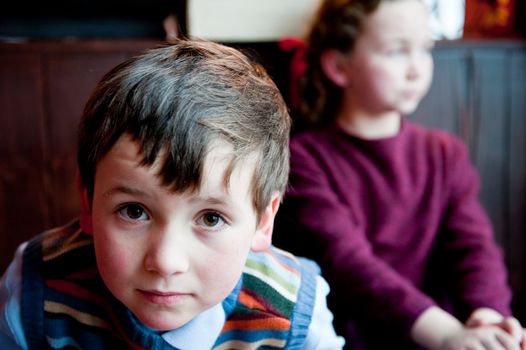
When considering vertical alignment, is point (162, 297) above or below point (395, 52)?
below

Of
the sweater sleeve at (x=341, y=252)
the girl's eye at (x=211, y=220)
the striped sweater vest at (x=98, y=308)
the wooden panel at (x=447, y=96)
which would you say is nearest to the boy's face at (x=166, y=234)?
the girl's eye at (x=211, y=220)

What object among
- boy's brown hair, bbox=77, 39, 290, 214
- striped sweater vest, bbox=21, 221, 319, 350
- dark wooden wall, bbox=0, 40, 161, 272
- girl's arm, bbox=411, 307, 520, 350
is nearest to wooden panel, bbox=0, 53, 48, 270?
dark wooden wall, bbox=0, 40, 161, 272

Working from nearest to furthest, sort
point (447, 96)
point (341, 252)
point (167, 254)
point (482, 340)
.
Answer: point (167, 254)
point (482, 340)
point (341, 252)
point (447, 96)

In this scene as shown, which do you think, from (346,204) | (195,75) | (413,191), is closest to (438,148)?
(413,191)

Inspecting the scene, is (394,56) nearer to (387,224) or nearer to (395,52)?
(395,52)

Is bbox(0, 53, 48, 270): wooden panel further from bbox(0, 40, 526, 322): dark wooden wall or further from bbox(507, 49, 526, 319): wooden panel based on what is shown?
bbox(507, 49, 526, 319): wooden panel

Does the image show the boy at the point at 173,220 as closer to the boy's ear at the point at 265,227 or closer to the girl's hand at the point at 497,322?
the boy's ear at the point at 265,227

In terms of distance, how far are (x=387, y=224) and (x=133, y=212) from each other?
1.92ft

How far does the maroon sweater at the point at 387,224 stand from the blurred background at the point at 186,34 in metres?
0.18

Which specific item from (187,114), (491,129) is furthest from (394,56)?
(187,114)

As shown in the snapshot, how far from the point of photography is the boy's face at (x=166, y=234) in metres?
0.63

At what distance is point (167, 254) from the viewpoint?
2.04ft

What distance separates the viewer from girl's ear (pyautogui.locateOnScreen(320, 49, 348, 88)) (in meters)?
1.16

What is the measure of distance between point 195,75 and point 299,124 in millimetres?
600
